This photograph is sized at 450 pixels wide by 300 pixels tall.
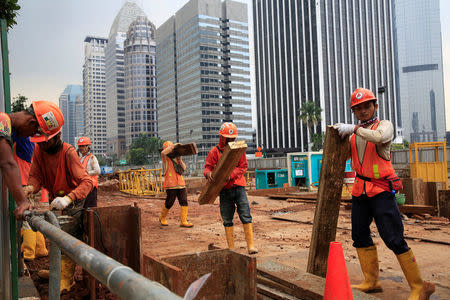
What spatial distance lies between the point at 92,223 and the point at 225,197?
105 inches

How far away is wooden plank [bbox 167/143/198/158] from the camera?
28.3 feet

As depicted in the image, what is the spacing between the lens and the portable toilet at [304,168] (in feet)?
59.7

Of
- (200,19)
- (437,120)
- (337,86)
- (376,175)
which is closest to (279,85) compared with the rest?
(337,86)

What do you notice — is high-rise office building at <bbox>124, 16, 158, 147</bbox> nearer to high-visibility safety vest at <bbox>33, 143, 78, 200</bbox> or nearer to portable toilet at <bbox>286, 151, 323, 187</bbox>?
portable toilet at <bbox>286, 151, 323, 187</bbox>

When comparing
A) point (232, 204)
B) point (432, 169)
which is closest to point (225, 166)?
point (232, 204)

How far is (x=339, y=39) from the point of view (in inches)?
4161

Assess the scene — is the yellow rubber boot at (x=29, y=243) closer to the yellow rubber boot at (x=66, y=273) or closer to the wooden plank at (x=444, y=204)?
the yellow rubber boot at (x=66, y=273)

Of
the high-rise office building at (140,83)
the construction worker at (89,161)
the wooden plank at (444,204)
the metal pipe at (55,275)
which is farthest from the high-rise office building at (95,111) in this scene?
the metal pipe at (55,275)

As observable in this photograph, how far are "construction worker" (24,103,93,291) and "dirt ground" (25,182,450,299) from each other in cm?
63

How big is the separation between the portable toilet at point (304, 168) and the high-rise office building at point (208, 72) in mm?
99446

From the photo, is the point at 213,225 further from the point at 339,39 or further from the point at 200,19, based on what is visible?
the point at 200,19

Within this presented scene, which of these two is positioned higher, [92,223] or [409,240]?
[92,223]

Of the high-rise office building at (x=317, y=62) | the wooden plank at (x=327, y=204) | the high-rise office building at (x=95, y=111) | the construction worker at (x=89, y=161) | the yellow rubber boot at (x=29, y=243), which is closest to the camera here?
the wooden plank at (x=327, y=204)

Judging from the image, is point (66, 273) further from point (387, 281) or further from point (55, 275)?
point (387, 281)
